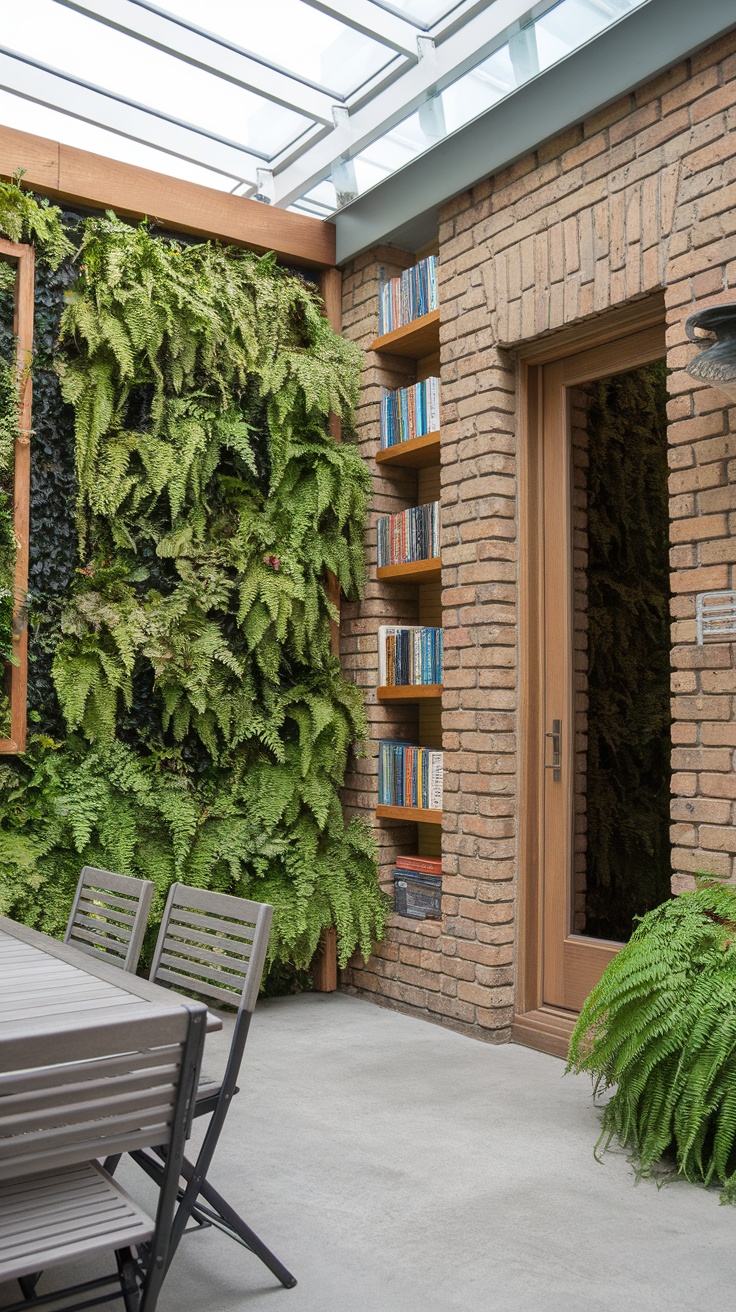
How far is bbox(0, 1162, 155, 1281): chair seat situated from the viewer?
1.52 meters

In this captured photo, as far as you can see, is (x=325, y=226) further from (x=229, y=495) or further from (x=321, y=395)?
(x=229, y=495)

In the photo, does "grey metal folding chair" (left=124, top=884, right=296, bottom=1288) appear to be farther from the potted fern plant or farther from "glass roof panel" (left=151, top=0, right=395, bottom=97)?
"glass roof panel" (left=151, top=0, right=395, bottom=97)

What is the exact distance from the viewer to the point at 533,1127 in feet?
10.3

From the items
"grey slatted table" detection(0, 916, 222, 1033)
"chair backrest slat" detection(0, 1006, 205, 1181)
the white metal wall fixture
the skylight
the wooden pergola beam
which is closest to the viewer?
"chair backrest slat" detection(0, 1006, 205, 1181)

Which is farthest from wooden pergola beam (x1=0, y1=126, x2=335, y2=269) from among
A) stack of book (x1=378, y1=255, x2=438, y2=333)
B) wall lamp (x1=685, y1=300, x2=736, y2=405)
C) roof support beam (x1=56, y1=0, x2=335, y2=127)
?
wall lamp (x1=685, y1=300, x2=736, y2=405)

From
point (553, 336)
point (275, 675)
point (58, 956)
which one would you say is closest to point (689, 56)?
point (553, 336)

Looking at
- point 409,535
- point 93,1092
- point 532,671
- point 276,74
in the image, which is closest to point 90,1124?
point 93,1092

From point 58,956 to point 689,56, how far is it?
3.23 m

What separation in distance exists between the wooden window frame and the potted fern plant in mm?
2399

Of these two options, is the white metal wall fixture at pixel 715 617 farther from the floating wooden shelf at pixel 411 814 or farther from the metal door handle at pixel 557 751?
the floating wooden shelf at pixel 411 814

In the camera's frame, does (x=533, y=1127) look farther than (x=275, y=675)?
No

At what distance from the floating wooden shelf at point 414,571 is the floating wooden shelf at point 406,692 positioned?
49 cm

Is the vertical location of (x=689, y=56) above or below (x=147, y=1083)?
above

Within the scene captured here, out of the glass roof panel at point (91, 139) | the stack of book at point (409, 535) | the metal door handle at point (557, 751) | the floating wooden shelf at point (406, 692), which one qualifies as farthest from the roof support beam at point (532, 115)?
the metal door handle at point (557, 751)
